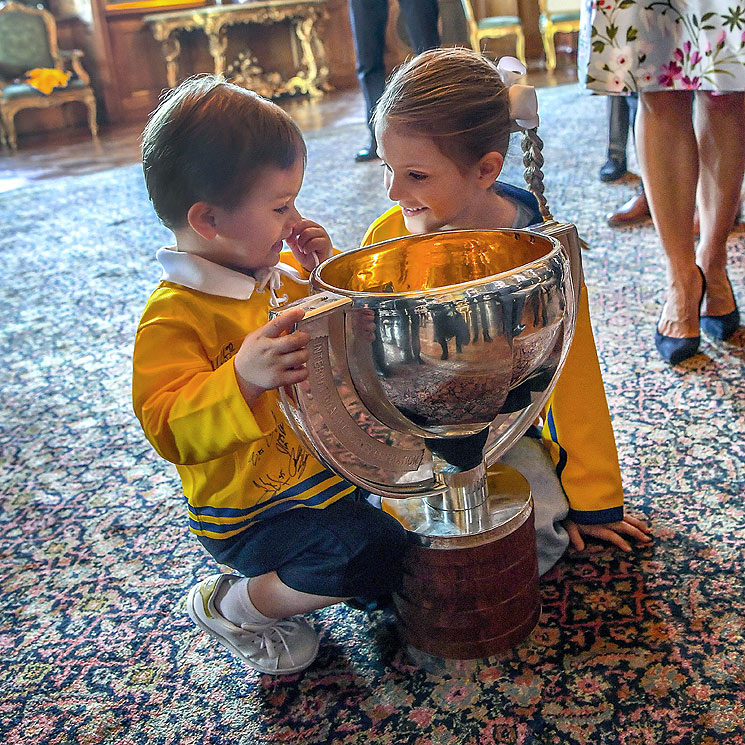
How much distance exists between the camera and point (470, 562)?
74cm

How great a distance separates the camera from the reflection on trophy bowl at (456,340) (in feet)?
2.04

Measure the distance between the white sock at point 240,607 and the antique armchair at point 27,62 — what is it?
4772 mm

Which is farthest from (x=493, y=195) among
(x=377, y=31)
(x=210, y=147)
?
(x=377, y=31)

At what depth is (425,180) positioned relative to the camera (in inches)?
34.6

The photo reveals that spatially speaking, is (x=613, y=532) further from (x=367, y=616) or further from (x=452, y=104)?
(x=452, y=104)

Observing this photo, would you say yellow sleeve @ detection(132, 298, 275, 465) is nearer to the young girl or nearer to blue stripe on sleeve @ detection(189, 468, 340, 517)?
blue stripe on sleeve @ detection(189, 468, 340, 517)

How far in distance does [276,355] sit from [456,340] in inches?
5.1

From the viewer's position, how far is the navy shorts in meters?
0.77

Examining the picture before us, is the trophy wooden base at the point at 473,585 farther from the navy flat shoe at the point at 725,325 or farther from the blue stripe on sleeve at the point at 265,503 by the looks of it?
the navy flat shoe at the point at 725,325

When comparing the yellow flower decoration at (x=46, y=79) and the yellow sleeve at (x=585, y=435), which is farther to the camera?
the yellow flower decoration at (x=46, y=79)

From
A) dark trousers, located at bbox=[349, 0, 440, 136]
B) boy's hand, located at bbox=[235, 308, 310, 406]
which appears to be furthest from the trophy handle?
dark trousers, located at bbox=[349, 0, 440, 136]

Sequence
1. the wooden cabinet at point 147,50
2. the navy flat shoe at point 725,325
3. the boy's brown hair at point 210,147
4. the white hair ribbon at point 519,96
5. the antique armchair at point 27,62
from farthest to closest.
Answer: the wooden cabinet at point 147,50
the antique armchair at point 27,62
the navy flat shoe at point 725,325
the white hair ribbon at point 519,96
the boy's brown hair at point 210,147

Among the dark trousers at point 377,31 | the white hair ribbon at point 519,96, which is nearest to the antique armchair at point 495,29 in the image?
the dark trousers at point 377,31

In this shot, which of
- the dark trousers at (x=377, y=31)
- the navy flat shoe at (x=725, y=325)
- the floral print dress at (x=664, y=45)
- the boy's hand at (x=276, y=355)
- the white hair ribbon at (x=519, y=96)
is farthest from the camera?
the dark trousers at (x=377, y=31)
